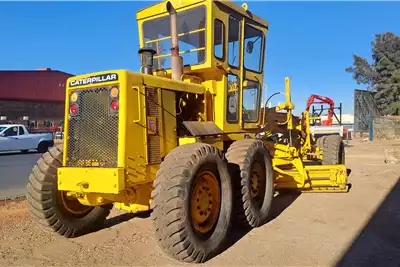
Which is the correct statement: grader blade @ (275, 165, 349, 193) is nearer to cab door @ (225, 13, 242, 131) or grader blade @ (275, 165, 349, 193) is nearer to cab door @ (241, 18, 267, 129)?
cab door @ (241, 18, 267, 129)

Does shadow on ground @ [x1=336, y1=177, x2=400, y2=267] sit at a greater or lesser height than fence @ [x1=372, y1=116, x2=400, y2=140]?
lesser

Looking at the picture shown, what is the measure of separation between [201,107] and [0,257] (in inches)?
127

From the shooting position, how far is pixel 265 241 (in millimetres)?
4832

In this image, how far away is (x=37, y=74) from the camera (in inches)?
1523

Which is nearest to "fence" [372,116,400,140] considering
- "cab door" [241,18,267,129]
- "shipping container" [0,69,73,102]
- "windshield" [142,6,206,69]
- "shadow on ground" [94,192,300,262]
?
"shadow on ground" [94,192,300,262]

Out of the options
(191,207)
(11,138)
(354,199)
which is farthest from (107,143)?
(11,138)

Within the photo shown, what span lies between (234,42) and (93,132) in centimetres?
287

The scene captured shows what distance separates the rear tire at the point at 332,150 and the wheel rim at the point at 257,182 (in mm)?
4036

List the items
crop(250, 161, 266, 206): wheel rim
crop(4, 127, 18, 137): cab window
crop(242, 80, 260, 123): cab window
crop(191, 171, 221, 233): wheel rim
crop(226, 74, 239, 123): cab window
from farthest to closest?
crop(4, 127, 18, 137): cab window < crop(242, 80, 260, 123): cab window < crop(226, 74, 239, 123): cab window < crop(250, 161, 266, 206): wheel rim < crop(191, 171, 221, 233): wheel rim

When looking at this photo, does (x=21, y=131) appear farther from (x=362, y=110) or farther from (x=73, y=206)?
(x=362, y=110)

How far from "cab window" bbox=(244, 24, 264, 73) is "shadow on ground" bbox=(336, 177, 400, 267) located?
3191 millimetres

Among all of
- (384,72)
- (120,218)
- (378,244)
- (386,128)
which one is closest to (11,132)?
(120,218)

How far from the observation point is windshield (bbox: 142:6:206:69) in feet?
18.2

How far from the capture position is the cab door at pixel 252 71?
249 inches
